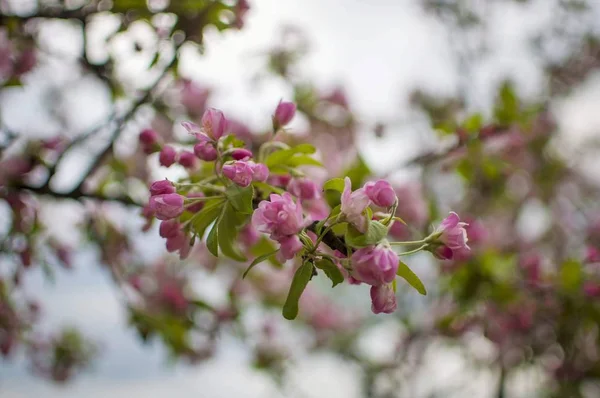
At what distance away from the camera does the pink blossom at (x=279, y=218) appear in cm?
40

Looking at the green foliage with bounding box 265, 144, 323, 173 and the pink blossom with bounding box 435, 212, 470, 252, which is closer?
the pink blossom with bounding box 435, 212, 470, 252

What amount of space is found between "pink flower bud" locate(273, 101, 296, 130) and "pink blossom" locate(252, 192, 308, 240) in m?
0.17

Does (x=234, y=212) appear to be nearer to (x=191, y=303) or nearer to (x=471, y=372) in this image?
(x=191, y=303)

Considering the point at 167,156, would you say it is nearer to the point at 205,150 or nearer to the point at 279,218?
the point at 205,150

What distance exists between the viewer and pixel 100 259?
1263mm

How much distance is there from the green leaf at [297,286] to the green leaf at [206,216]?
95 mm

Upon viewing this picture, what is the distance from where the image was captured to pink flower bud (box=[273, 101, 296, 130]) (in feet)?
1.85

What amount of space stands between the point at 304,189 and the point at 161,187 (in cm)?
13

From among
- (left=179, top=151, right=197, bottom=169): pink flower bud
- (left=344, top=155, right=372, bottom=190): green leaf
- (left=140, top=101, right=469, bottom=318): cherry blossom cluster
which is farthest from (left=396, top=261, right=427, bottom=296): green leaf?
(left=344, top=155, right=372, bottom=190): green leaf

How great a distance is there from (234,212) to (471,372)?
1.85 metres

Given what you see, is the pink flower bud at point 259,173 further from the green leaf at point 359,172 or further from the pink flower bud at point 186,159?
the green leaf at point 359,172

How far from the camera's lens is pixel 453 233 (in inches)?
16.9

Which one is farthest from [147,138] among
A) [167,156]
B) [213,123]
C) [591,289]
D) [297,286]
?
[591,289]

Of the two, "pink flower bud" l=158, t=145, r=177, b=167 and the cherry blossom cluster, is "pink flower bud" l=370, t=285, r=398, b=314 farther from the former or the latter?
"pink flower bud" l=158, t=145, r=177, b=167
